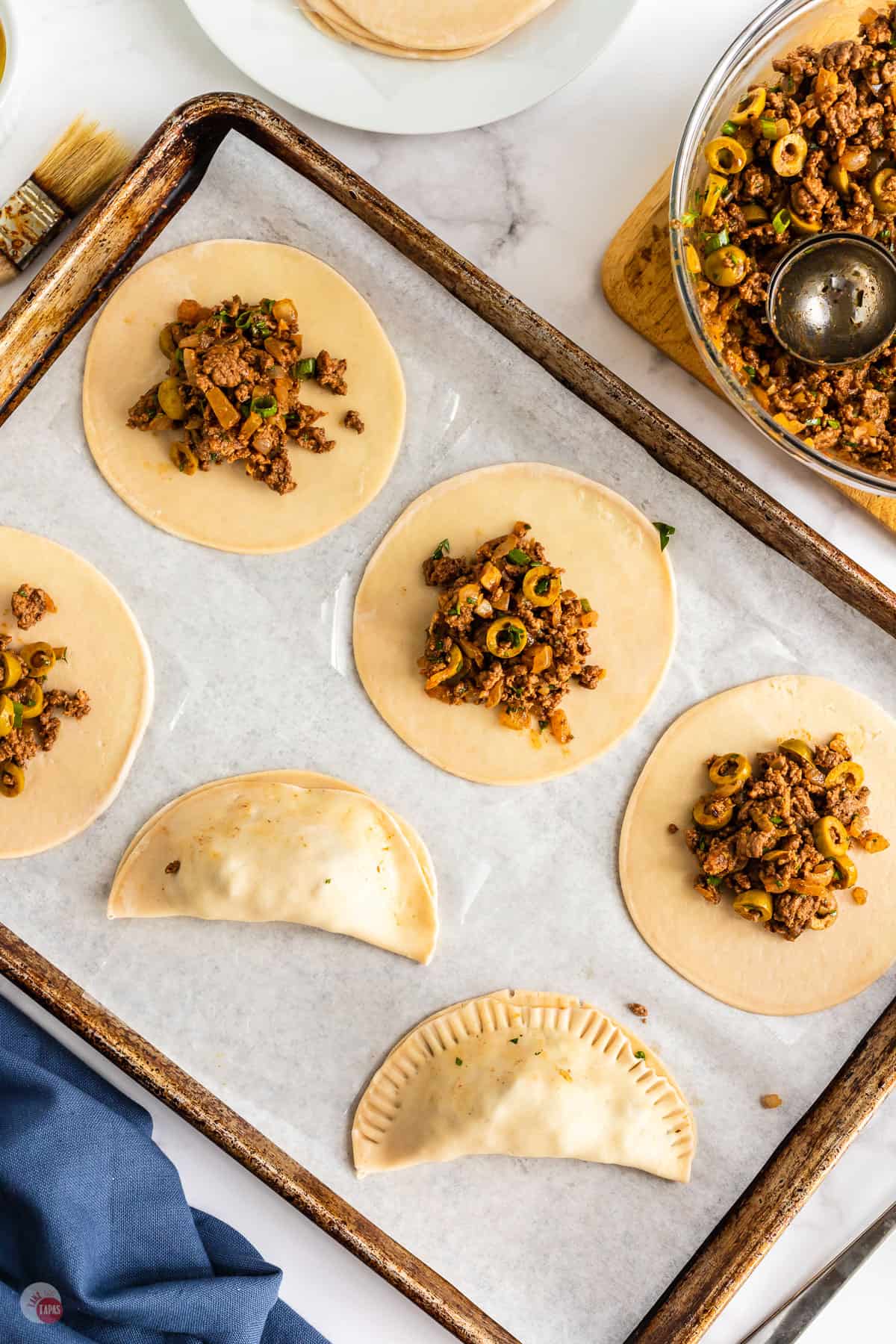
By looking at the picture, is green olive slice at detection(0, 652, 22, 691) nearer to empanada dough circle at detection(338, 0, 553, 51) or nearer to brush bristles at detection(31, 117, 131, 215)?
brush bristles at detection(31, 117, 131, 215)

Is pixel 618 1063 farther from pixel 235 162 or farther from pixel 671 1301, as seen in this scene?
pixel 235 162

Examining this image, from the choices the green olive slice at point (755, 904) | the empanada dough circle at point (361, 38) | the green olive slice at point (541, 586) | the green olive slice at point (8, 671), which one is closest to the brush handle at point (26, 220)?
the empanada dough circle at point (361, 38)

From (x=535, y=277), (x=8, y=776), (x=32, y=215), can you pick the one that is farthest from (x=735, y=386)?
(x=8, y=776)

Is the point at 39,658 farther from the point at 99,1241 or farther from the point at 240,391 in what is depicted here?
the point at 99,1241

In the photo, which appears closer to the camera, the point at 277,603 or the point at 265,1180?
the point at 265,1180

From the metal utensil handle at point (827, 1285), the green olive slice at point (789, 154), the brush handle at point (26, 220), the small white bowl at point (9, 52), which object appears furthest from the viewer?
the metal utensil handle at point (827, 1285)

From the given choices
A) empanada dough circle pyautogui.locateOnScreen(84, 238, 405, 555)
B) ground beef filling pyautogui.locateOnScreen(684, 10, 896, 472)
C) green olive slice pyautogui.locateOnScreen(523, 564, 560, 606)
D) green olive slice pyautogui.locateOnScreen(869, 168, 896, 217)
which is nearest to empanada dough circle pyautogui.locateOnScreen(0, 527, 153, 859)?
empanada dough circle pyautogui.locateOnScreen(84, 238, 405, 555)

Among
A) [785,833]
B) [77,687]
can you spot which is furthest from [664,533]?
[77,687]

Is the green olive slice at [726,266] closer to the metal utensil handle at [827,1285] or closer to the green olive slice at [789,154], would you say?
the green olive slice at [789,154]
